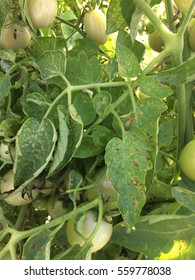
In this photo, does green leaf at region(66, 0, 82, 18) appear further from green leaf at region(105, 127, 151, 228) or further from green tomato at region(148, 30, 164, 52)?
green leaf at region(105, 127, 151, 228)

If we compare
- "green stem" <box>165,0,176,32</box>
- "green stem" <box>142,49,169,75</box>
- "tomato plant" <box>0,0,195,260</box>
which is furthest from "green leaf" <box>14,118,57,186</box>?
"green stem" <box>165,0,176,32</box>

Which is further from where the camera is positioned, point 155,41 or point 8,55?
point 155,41

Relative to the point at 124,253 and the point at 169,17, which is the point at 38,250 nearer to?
the point at 124,253

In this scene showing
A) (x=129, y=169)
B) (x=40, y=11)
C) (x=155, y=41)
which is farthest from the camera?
(x=155, y=41)

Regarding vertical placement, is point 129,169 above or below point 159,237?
above

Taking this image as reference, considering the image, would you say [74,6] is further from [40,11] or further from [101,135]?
[101,135]

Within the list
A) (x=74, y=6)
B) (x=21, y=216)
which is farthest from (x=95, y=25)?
(x=21, y=216)

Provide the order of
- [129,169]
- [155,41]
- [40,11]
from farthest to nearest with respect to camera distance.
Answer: [155,41] < [40,11] < [129,169]
